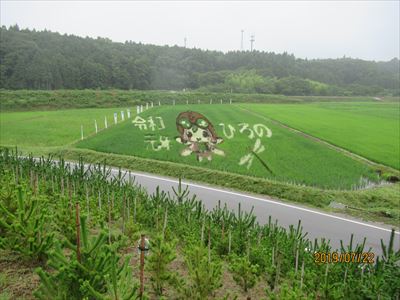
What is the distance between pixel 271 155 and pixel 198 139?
405 centimetres

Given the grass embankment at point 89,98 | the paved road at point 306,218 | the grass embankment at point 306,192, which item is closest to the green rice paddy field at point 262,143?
the grass embankment at point 306,192

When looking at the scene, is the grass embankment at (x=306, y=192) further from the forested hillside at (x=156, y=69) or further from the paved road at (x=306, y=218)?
the forested hillside at (x=156, y=69)

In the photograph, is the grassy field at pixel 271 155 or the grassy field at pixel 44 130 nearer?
the grassy field at pixel 271 155

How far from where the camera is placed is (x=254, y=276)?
16.1 ft

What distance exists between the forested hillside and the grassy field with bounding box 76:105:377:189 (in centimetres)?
4683

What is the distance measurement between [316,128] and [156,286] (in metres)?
22.1

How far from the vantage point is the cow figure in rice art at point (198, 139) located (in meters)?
16.9

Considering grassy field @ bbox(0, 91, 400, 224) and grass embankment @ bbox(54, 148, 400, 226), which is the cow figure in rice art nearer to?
grassy field @ bbox(0, 91, 400, 224)

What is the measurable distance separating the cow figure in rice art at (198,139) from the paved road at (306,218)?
3851 mm

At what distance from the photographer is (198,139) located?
18.8 m
